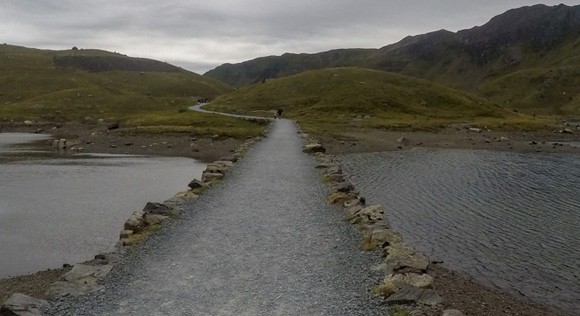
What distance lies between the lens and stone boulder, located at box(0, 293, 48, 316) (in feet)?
40.2

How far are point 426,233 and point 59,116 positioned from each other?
354 feet

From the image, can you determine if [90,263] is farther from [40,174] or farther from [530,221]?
[40,174]

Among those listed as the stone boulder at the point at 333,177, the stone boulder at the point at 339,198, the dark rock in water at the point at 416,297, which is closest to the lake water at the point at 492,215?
the stone boulder at the point at 333,177

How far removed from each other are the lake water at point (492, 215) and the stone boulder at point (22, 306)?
16.2 metres

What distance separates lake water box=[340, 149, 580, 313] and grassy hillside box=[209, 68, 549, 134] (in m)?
42.6

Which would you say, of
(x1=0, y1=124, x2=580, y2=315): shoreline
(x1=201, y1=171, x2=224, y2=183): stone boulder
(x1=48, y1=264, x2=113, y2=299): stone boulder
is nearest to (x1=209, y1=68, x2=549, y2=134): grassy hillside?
(x1=0, y1=124, x2=580, y2=315): shoreline

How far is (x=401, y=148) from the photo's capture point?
70.2 m

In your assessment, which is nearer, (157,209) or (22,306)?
(22,306)

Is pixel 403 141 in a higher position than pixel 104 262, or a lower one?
lower

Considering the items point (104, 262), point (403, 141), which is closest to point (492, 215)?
point (104, 262)

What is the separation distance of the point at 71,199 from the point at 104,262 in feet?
61.0

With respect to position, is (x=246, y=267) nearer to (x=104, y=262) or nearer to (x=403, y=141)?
(x=104, y=262)

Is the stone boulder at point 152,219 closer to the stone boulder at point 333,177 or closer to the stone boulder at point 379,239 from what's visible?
the stone boulder at point 379,239

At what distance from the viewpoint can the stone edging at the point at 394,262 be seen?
13.5m
